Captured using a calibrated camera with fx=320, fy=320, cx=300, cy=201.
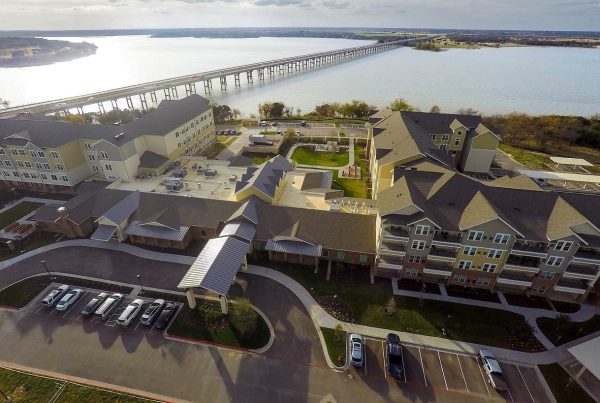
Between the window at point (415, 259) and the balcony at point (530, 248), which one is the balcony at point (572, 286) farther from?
the window at point (415, 259)

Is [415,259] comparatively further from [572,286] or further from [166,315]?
[166,315]

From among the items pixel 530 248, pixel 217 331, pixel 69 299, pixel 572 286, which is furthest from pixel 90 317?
pixel 572 286

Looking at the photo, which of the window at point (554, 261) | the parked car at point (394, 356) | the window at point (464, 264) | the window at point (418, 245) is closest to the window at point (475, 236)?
the window at point (464, 264)

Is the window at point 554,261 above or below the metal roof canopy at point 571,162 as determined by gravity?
above

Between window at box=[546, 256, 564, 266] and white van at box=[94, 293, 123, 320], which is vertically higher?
window at box=[546, 256, 564, 266]

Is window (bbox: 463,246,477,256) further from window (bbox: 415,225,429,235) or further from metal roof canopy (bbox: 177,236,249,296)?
metal roof canopy (bbox: 177,236,249,296)

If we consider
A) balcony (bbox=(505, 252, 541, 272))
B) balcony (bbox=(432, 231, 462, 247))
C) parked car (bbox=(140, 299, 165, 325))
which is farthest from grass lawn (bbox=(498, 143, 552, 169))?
parked car (bbox=(140, 299, 165, 325))
